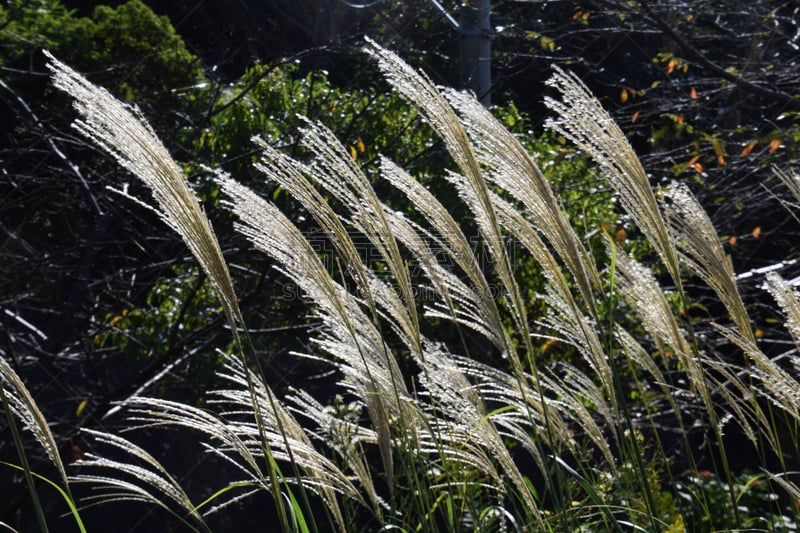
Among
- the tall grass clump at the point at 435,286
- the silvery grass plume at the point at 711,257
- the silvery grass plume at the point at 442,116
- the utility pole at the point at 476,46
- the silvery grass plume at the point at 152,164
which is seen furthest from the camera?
the utility pole at the point at 476,46

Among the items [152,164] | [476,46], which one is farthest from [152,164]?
[476,46]

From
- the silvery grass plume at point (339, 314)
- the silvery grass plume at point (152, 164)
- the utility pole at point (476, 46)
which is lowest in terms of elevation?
the silvery grass plume at point (339, 314)

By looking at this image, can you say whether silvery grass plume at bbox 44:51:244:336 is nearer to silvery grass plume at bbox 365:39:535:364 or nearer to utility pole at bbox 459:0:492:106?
silvery grass plume at bbox 365:39:535:364

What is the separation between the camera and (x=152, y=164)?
1296mm

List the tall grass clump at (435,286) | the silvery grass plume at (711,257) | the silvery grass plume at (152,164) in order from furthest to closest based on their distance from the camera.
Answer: the silvery grass plume at (711,257) < the tall grass clump at (435,286) < the silvery grass plume at (152,164)

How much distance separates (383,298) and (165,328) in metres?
2.61

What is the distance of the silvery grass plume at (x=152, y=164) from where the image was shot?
4.15ft

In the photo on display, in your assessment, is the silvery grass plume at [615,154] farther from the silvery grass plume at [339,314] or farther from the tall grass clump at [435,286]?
the silvery grass plume at [339,314]

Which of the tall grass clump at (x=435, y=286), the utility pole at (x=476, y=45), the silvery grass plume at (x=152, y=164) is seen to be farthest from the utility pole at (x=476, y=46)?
the silvery grass plume at (x=152, y=164)

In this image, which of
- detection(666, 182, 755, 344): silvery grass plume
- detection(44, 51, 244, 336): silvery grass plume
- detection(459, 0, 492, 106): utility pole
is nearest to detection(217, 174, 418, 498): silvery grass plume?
detection(44, 51, 244, 336): silvery grass plume

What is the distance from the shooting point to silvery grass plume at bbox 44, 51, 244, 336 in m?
1.26

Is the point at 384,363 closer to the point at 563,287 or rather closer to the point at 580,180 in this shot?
the point at 563,287

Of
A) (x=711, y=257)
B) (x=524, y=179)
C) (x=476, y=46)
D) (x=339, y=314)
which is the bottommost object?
(x=339, y=314)

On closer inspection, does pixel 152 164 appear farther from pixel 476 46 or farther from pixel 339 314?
pixel 476 46
